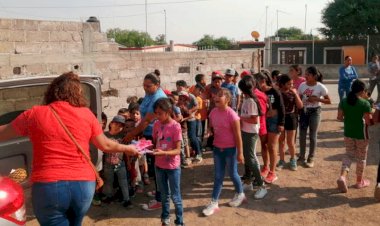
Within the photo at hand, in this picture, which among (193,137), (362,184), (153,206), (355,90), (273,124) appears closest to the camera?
(153,206)

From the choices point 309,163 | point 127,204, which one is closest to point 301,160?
point 309,163

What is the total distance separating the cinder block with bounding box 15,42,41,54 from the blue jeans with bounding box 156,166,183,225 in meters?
4.37

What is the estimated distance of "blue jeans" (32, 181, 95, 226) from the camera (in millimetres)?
2830

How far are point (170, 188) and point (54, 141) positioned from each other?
187cm

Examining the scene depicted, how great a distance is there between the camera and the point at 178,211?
4398 millimetres

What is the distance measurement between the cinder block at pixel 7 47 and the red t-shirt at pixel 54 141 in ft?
15.4

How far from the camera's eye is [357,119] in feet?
17.6

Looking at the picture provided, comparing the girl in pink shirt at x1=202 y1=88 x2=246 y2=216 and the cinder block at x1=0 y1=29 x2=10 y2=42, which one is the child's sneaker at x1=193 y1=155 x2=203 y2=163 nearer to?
the girl in pink shirt at x1=202 y1=88 x2=246 y2=216

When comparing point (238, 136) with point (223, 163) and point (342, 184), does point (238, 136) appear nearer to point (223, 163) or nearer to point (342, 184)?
point (223, 163)

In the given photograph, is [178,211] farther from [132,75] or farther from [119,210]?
[132,75]

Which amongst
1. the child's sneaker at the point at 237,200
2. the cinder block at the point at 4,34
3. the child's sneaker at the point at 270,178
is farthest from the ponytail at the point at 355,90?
the cinder block at the point at 4,34

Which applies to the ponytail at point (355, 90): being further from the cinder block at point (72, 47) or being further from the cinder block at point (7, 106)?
the cinder block at point (72, 47)

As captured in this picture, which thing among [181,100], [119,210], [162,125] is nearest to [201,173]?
[181,100]

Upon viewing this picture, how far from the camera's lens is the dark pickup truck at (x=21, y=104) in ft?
13.6
